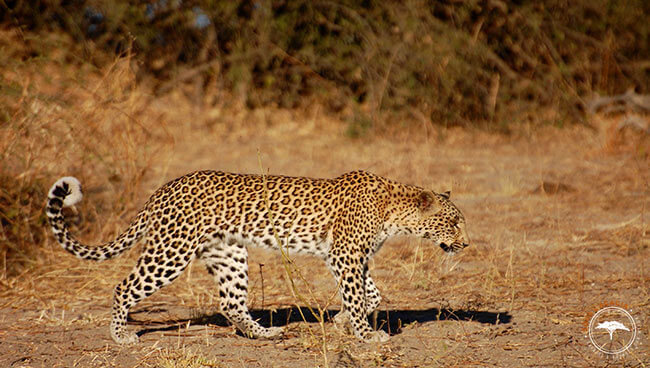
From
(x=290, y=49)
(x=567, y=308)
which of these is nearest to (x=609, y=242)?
(x=567, y=308)

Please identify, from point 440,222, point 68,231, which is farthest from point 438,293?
point 68,231

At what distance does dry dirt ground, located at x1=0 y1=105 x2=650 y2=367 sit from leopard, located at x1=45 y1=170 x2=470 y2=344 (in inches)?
10.0

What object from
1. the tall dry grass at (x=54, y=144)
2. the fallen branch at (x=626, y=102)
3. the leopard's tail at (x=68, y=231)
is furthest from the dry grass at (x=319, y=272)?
the fallen branch at (x=626, y=102)

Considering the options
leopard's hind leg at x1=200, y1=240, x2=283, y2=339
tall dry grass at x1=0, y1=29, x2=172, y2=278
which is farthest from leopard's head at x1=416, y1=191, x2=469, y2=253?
tall dry grass at x1=0, y1=29, x2=172, y2=278

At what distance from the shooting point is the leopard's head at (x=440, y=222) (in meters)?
6.40

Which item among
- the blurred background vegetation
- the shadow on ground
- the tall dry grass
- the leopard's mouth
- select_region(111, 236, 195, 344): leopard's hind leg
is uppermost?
the blurred background vegetation

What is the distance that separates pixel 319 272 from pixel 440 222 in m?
2.05

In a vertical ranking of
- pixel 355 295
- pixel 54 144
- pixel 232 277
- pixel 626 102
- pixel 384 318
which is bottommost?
pixel 384 318

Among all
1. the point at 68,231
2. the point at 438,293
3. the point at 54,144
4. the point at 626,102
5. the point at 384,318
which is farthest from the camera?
the point at 626,102

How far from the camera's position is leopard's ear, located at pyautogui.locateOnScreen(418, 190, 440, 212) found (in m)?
6.38

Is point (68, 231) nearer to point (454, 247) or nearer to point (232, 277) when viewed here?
point (232, 277)

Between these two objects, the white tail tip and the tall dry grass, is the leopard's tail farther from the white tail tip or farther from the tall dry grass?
the tall dry grass

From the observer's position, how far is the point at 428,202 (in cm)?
639

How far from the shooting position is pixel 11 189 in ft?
26.1
